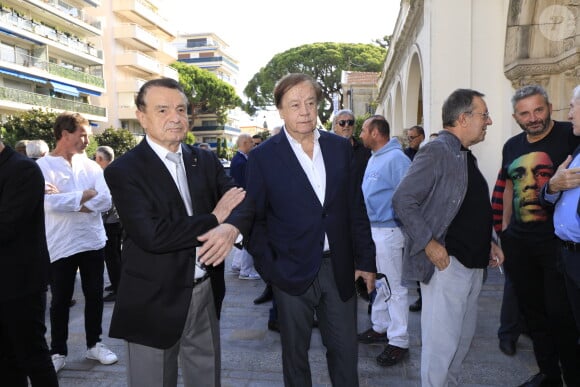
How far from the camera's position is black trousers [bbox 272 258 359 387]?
8.53ft

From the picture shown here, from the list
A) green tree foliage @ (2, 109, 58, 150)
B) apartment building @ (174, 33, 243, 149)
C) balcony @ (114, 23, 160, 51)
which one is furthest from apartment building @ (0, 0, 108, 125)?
apartment building @ (174, 33, 243, 149)

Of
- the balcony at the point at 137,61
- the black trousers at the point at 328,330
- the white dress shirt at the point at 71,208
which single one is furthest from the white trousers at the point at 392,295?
the balcony at the point at 137,61

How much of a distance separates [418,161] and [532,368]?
86.3 inches

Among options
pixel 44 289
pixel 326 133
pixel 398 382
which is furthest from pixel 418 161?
pixel 44 289

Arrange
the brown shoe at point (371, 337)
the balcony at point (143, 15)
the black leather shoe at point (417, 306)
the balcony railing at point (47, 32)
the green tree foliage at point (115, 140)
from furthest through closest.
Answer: the balcony at point (143, 15), the green tree foliage at point (115, 140), the balcony railing at point (47, 32), the black leather shoe at point (417, 306), the brown shoe at point (371, 337)

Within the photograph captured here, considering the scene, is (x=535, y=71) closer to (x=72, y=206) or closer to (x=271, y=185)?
(x=271, y=185)

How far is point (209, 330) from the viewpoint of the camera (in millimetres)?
2490

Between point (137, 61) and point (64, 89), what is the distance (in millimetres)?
10090

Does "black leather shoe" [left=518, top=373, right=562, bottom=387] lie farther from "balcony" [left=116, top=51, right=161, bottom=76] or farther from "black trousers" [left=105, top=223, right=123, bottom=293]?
"balcony" [left=116, top=51, right=161, bottom=76]

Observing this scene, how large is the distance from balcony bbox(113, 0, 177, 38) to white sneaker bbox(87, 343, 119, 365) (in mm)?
45802

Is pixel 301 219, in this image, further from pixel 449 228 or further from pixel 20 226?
pixel 20 226

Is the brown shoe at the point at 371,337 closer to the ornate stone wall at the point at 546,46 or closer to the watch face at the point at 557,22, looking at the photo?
the ornate stone wall at the point at 546,46

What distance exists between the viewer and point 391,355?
3.80 meters

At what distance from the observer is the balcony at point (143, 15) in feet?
142
